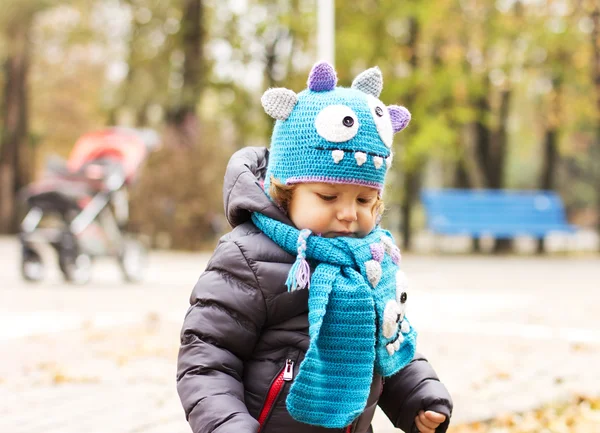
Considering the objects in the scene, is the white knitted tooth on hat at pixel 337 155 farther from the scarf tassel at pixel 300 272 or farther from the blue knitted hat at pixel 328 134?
the scarf tassel at pixel 300 272

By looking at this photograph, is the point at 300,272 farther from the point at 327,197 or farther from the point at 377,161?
the point at 377,161

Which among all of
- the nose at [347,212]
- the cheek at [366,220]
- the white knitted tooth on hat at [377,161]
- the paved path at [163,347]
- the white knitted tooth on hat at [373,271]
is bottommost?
the paved path at [163,347]

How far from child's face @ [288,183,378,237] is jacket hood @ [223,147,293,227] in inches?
2.6

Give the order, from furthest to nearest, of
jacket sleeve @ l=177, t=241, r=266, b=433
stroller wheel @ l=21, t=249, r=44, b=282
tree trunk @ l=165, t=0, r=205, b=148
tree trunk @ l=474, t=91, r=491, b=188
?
1. tree trunk @ l=474, t=91, r=491, b=188
2. tree trunk @ l=165, t=0, r=205, b=148
3. stroller wheel @ l=21, t=249, r=44, b=282
4. jacket sleeve @ l=177, t=241, r=266, b=433

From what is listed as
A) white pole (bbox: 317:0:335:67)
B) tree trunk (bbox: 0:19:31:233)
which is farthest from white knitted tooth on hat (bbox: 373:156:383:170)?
tree trunk (bbox: 0:19:31:233)

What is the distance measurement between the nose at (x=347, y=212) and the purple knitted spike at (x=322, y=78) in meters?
0.30

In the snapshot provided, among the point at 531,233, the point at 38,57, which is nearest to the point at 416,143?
the point at 531,233

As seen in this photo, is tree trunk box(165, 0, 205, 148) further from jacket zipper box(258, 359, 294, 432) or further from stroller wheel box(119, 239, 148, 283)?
jacket zipper box(258, 359, 294, 432)

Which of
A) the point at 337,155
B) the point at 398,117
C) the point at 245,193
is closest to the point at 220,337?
the point at 245,193

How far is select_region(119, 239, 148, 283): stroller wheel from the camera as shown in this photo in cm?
1077

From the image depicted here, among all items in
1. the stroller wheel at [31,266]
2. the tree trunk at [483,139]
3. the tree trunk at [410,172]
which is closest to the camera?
the stroller wheel at [31,266]

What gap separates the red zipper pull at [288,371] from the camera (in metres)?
2.06

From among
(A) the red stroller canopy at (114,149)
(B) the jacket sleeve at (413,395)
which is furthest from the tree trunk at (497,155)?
(B) the jacket sleeve at (413,395)

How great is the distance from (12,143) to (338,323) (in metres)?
23.0
